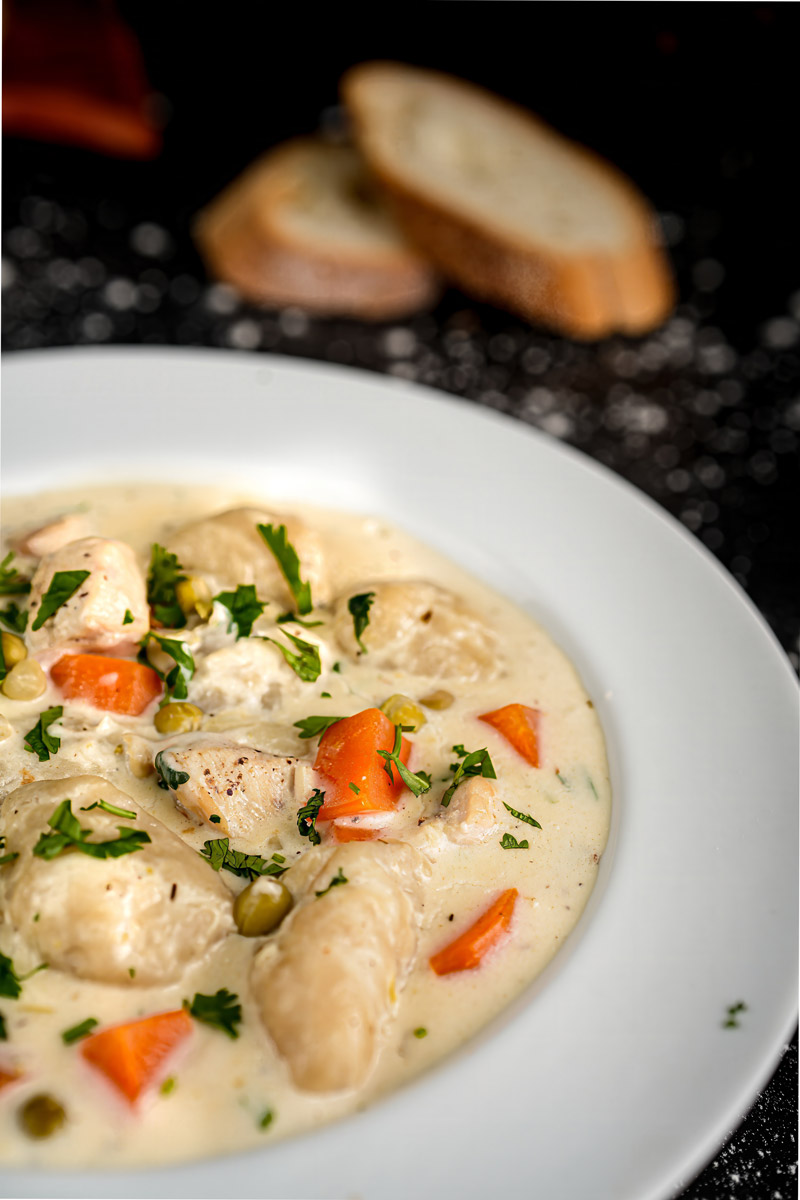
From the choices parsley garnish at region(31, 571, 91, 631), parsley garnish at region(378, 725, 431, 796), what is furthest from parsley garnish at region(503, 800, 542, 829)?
parsley garnish at region(31, 571, 91, 631)

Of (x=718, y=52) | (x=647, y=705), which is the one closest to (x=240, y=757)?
(x=647, y=705)

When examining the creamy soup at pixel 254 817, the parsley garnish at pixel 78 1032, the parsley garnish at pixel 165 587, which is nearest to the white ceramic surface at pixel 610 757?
the creamy soup at pixel 254 817

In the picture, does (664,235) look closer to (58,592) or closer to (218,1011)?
(58,592)

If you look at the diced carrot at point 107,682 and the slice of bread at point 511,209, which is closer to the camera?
the diced carrot at point 107,682

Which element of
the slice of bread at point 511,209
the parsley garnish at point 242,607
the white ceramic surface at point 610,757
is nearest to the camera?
the white ceramic surface at point 610,757

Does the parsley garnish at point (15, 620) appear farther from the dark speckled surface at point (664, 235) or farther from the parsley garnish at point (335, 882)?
the dark speckled surface at point (664, 235)
